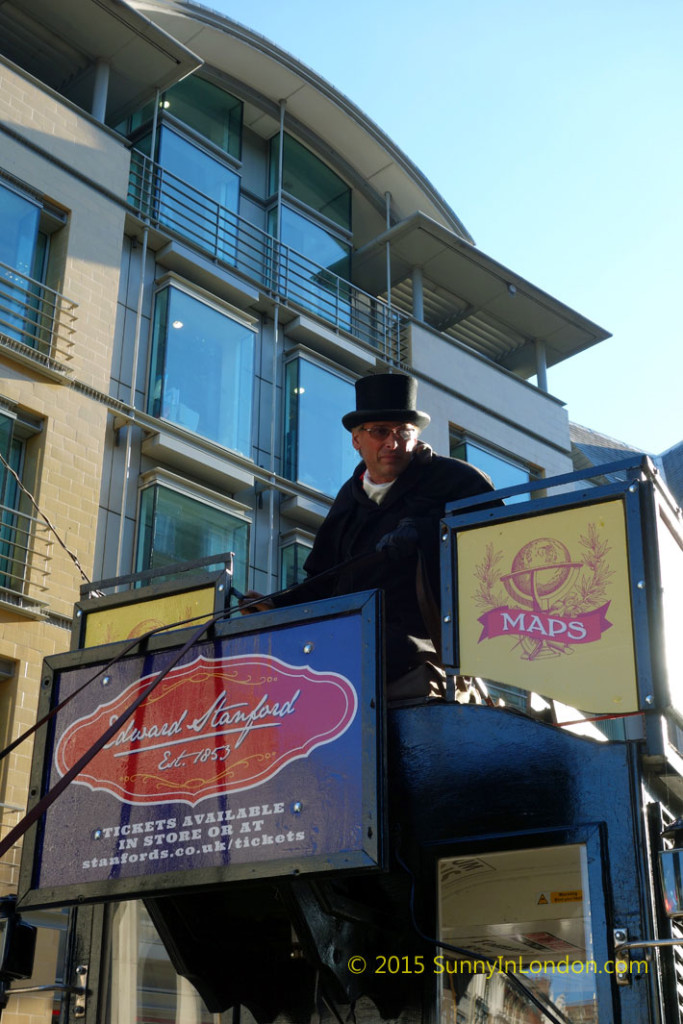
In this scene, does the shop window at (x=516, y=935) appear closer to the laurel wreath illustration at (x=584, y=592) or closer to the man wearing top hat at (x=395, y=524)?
the laurel wreath illustration at (x=584, y=592)

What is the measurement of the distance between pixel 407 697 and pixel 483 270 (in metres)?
21.2

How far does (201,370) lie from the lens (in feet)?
67.6

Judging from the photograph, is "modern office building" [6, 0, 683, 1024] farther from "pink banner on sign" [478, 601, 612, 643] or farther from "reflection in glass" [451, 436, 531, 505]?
"pink banner on sign" [478, 601, 612, 643]

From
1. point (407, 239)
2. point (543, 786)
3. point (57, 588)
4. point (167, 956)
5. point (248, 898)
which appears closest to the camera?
point (543, 786)

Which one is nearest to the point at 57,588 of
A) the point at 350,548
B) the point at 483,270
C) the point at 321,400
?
the point at 321,400

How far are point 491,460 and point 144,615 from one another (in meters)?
18.7

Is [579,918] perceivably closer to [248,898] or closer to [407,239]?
[248,898]

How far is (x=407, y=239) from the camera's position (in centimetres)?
2598

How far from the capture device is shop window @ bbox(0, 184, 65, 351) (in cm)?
1778

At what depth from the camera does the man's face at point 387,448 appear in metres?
7.90

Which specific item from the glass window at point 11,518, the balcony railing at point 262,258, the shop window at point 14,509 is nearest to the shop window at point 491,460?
the balcony railing at point 262,258

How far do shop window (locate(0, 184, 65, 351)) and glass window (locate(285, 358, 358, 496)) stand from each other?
197 inches

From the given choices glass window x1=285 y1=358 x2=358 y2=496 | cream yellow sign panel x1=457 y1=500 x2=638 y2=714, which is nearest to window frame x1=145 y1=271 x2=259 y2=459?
glass window x1=285 y1=358 x2=358 y2=496

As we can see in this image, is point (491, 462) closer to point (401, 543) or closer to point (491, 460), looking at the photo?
point (491, 460)
